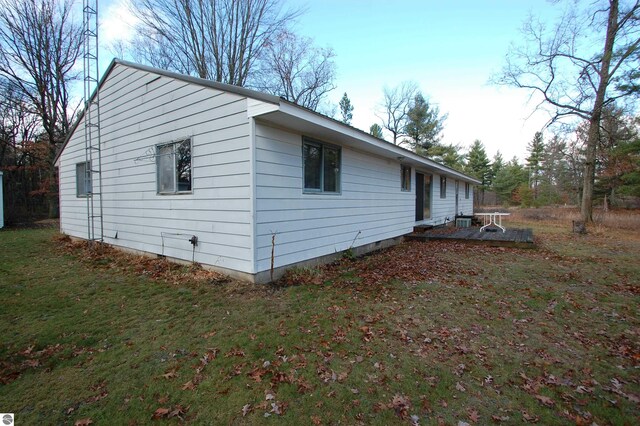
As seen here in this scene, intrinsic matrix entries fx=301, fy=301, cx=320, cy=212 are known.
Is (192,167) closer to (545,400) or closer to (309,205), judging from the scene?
(309,205)

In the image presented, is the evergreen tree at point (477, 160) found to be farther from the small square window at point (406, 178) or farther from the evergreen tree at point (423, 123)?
the small square window at point (406, 178)

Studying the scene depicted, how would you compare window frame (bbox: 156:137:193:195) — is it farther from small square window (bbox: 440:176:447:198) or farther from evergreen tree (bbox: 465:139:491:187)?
evergreen tree (bbox: 465:139:491:187)

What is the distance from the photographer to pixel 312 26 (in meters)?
16.7

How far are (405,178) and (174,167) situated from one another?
25.5 feet

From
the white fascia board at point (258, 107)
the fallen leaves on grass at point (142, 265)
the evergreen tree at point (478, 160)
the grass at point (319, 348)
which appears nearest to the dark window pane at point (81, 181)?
the fallen leaves on grass at point (142, 265)

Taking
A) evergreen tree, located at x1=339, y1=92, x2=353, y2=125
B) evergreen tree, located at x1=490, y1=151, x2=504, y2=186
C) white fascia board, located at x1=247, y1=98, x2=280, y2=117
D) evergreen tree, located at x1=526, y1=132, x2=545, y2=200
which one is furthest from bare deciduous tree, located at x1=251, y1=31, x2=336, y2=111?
evergreen tree, located at x1=526, y1=132, x2=545, y2=200

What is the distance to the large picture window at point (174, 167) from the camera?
237 inches

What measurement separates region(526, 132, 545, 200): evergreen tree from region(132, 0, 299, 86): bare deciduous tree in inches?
1671

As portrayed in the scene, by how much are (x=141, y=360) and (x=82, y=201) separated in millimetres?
8624

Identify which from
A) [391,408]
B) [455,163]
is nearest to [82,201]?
[391,408]

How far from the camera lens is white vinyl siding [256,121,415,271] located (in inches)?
201

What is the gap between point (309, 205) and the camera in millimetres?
6145

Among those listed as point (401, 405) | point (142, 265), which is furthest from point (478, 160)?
point (401, 405)

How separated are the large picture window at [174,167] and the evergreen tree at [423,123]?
27021 mm
